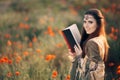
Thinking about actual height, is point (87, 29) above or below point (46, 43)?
above


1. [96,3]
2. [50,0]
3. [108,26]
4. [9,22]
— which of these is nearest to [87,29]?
[108,26]

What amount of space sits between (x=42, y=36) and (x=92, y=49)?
3.66 m

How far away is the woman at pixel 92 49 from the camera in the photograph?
163 inches

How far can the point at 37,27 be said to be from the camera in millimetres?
8594

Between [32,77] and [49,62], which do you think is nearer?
[32,77]

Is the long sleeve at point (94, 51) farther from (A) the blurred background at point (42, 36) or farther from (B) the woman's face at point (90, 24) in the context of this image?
(A) the blurred background at point (42, 36)

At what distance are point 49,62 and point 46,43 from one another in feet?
3.89

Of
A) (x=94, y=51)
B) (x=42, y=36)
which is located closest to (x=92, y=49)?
(x=94, y=51)

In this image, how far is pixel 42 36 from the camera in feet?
25.3

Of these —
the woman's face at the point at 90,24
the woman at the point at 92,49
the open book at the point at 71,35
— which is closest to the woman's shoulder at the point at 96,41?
the woman at the point at 92,49

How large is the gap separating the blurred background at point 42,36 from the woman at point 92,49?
1.65 ft

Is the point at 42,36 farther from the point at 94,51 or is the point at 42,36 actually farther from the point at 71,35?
the point at 94,51

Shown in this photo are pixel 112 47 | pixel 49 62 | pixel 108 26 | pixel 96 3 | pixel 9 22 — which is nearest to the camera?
pixel 49 62

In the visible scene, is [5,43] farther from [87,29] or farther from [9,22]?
[87,29]
